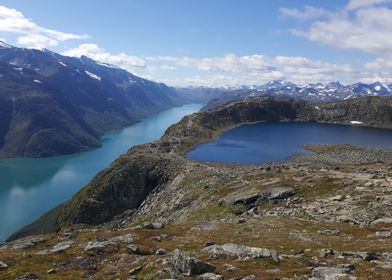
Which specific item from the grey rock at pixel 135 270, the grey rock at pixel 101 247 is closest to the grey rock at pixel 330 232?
the grey rock at pixel 101 247

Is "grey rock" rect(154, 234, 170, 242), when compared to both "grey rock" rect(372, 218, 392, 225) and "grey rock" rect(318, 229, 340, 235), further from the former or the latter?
"grey rock" rect(372, 218, 392, 225)

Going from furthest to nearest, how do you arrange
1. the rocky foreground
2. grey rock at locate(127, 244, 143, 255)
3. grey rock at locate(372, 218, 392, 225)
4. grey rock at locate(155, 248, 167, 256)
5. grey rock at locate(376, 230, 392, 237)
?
grey rock at locate(372, 218, 392, 225)
grey rock at locate(376, 230, 392, 237)
grey rock at locate(127, 244, 143, 255)
grey rock at locate(155, 248, 167, 256)
the rocky foreground

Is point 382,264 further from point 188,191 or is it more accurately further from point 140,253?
point 188,191

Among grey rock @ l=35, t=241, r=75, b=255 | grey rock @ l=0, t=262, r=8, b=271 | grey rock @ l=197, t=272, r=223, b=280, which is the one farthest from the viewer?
grey rock @ l=35, t=241, r=75, b=255

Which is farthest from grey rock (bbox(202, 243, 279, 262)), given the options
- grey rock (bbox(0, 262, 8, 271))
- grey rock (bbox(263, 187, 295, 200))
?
grey rock (bbox(263, 187, 295, 200))

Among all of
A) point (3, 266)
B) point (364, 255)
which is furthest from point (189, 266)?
point (3, 266)

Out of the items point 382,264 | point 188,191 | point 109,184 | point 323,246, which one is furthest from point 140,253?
point 109,184

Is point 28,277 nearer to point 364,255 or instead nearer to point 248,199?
point 364,255
